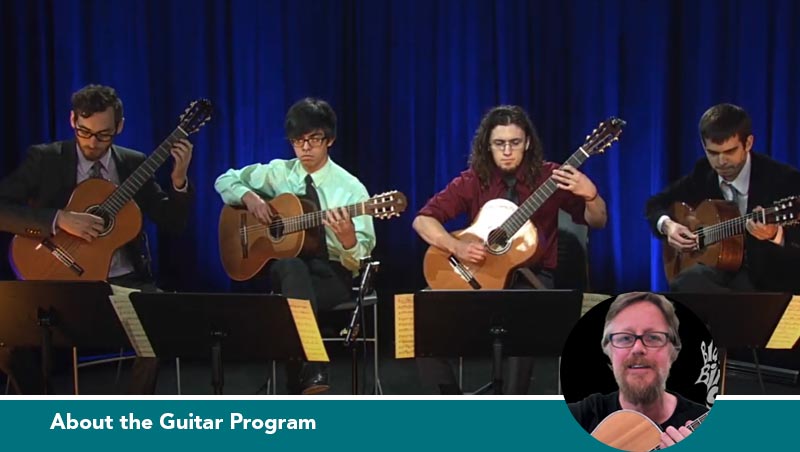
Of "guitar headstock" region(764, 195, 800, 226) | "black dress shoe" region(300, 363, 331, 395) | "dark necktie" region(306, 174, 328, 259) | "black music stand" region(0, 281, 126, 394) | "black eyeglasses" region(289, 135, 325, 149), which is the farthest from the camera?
"black eyeglasses" region(289, 135, 325, 149)

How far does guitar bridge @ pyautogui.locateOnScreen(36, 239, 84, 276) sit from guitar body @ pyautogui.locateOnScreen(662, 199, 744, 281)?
3161 mm

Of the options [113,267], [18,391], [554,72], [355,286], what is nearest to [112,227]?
[113,267]

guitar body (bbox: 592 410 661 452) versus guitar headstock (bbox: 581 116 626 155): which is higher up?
guitar headstock (bbox: 581 116 626 155)

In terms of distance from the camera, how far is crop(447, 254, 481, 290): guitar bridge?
441 cm

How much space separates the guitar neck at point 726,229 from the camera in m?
4.55

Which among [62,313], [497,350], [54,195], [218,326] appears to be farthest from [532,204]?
[54,195]

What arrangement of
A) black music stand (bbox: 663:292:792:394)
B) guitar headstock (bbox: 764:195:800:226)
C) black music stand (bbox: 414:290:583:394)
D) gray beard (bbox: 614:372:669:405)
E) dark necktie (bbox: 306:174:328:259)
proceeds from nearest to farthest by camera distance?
gray beard (bbox: 614:372:669:405) → black music stand (bbox: 663:292:792:394) → black music stand (bbox: 414:290:583:394) → guitar headstock (bbox: 764:195:800:226) → dark necktie (bbox: 306:174:328:259)

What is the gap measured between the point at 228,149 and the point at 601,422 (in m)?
3.63

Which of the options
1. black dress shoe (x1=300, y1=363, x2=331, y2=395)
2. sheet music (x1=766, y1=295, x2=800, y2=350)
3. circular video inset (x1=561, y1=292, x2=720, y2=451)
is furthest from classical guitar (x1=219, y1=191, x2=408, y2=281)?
circular video inset (x1=561, y1=292, x2=720, y2=451)

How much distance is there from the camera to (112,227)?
4715mm

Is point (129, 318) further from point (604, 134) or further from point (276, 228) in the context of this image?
point (604, 134)

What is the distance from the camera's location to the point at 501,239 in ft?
14.5

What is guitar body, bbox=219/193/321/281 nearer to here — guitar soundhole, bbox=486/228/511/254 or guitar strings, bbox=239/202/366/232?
guitar strings, bbox=239/202/366/232

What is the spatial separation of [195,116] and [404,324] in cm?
207
